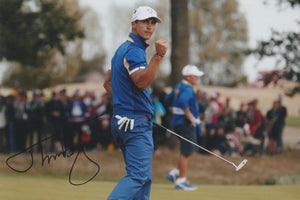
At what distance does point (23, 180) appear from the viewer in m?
8.63

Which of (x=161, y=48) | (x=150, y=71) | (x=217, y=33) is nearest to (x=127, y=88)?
(x=150, y=71)

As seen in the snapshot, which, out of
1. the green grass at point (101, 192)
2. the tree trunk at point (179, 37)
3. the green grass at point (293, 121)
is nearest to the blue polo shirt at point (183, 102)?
the green grass at point (101, 192)

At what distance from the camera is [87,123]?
14492 millimetres

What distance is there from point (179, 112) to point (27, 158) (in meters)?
5.80

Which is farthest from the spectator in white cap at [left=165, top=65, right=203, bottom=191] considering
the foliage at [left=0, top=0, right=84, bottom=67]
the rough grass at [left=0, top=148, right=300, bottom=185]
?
the foliage at [left=0, top=0, right=84, bottom=67]

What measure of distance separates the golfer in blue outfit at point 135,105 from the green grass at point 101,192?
2476mm

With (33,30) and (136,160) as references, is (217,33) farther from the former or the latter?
(136,160)

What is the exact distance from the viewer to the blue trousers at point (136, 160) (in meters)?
4.22

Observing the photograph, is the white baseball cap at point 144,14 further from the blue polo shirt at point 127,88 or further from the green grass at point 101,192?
the green grass at point 101,192

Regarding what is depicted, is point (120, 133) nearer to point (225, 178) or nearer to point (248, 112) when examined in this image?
point (225, 178)

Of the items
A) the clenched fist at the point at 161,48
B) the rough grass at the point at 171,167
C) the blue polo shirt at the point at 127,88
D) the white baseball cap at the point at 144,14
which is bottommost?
the rough grass at the point at 171,167

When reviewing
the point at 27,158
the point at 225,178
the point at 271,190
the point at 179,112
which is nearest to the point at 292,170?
the point at 225,178

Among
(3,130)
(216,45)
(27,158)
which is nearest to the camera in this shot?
(27,158)

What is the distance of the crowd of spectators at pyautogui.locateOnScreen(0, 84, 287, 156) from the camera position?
13453mm
